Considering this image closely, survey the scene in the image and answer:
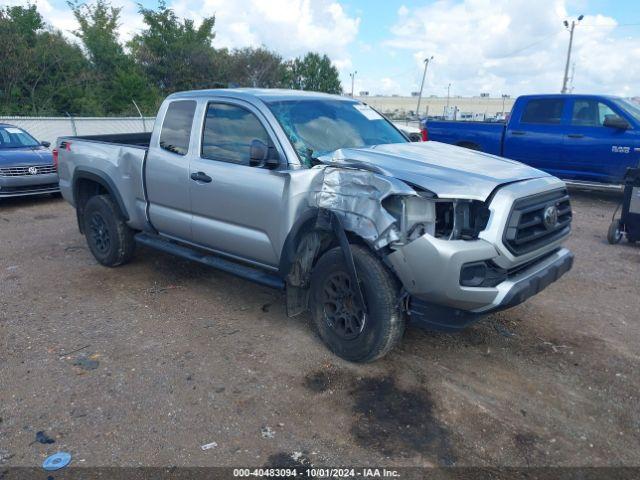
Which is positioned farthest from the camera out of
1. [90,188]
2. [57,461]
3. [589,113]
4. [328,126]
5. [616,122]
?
[589,113]

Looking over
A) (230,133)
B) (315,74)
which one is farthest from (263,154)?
(315,74)

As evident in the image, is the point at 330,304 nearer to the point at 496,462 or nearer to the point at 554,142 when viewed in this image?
the point at 496,462

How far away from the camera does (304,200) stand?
3.83 m

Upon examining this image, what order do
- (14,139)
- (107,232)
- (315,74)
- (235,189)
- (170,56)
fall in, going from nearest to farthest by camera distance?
(235,189) < (107,232) < (14,139) < (170,56) < (315,74)

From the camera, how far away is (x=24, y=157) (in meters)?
10.0

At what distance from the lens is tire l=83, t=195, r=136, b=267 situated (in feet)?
18.9

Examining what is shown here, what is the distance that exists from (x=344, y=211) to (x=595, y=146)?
7557 millimetres

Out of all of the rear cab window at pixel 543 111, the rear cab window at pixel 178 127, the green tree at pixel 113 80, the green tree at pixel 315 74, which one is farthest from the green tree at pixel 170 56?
the rear cab window at pixel 178 127

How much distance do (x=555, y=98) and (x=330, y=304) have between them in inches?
317

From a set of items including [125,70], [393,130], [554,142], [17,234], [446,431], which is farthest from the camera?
[125,70]

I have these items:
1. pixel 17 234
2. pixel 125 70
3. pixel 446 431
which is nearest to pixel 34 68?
pixel 125 70

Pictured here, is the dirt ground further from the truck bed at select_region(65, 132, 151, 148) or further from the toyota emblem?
the truck bed at select_region(65, 132, 151, 148)

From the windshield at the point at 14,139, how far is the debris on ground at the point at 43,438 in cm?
908

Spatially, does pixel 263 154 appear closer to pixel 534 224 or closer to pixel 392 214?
pixel 392 214
